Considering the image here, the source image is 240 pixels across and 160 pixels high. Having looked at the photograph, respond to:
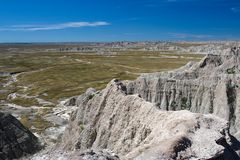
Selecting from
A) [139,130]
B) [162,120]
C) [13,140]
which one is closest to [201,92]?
Result: [139,130]

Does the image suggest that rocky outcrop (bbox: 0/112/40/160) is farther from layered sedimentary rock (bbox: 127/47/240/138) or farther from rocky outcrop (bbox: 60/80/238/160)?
layered sedimentary rock (bbox: 127/47/240/138)

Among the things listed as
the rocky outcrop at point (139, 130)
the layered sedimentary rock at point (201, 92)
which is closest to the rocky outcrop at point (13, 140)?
the rocky outcrop at point (139, 130)

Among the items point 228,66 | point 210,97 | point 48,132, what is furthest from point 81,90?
point 210,97

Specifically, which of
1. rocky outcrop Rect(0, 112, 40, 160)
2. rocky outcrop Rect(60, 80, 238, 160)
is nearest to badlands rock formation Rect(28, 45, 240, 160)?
rocky outcrop Rect(60, 80, 238, 160)

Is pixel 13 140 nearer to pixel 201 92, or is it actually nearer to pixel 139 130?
pixel 139 130

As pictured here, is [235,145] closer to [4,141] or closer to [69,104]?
[4,141]
